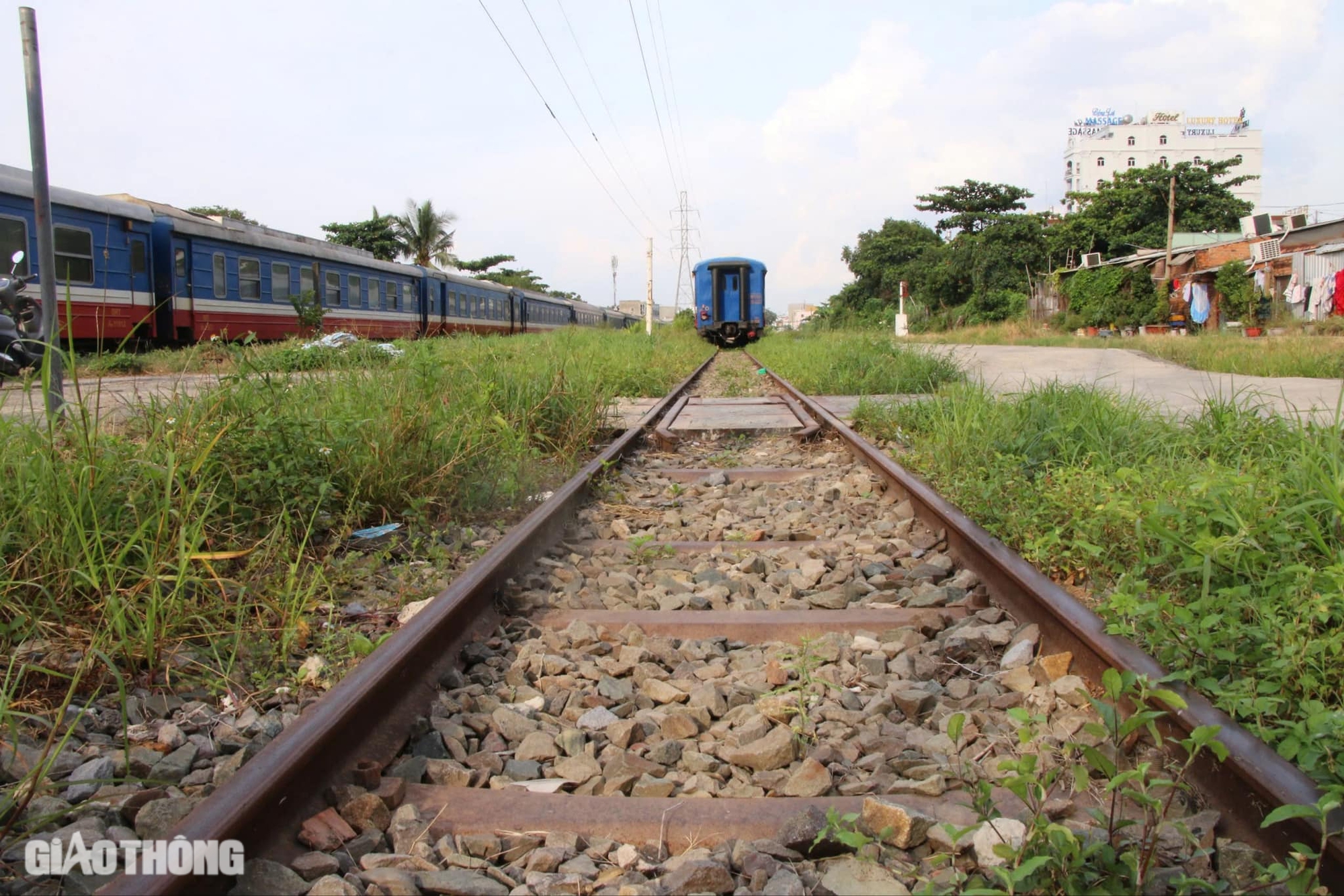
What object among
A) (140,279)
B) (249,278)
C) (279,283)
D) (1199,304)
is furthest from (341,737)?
(1199,304)

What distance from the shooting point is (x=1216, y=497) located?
2.57 meters

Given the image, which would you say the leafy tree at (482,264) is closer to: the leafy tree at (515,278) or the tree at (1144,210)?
the leafy tree at (515,278)

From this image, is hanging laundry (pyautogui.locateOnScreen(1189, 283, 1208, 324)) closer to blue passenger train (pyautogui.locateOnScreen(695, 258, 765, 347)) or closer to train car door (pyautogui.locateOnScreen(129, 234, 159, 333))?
blue passenger train (pyautogui.locateOnScreen(695, 258, 765, 347))

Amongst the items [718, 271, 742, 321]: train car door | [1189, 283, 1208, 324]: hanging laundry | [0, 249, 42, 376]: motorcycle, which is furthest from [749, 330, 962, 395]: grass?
[1189, 283, 1208, 324]: hanging laundry

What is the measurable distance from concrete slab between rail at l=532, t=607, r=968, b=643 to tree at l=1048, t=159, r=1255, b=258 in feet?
142

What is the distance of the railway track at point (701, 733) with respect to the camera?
1.45m

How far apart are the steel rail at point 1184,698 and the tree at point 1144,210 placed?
140 feet

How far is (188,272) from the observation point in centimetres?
1330

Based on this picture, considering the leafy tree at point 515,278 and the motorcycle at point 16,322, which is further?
the leafy tree at point 515,278

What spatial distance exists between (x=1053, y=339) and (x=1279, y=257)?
8149mm

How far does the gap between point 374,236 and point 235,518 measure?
49763 millimetres

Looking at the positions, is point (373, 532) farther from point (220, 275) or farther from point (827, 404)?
point (220, 275)

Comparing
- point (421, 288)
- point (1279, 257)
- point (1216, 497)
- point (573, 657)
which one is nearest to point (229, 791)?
point (573, 657)

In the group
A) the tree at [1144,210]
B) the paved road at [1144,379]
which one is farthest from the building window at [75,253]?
the tree at [1144,210]
